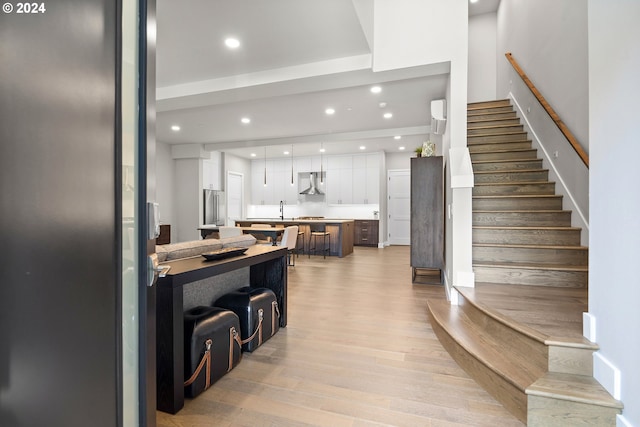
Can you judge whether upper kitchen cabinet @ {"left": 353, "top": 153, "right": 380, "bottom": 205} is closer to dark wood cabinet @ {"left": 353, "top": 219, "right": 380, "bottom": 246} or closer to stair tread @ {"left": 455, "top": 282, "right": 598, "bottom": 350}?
dark wood cabinet @ {"left": 353, "top": 219, "right": 380, "bottom": 246}

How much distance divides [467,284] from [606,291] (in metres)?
1.53

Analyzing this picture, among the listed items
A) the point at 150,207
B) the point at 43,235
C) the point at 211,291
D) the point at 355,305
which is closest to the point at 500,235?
the point at 355,305

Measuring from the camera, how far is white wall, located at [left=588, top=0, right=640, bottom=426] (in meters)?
1.37

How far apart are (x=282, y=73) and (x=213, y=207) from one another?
19.2 feet

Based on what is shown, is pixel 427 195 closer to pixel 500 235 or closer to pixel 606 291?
pixel 500 235

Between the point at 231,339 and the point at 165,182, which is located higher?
the point at 165,182

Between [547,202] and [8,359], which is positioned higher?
[547,202]

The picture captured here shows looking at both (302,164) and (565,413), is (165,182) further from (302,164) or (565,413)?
(565,413)

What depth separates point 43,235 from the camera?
0.77 m

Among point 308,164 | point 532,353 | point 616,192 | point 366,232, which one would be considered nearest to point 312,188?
point 308,164

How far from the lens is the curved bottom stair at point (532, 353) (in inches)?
62.5

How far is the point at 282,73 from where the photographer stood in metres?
4.14

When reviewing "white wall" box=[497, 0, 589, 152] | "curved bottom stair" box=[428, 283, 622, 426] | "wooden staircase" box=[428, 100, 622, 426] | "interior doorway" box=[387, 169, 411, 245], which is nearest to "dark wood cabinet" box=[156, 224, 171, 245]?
"interior doorway" box=[387, 169, 411, 245]

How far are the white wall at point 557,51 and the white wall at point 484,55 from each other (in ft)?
4.71
